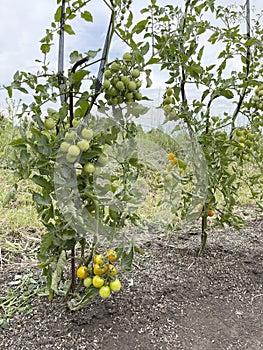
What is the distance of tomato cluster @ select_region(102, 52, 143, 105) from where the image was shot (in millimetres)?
1020

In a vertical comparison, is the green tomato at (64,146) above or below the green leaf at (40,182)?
above

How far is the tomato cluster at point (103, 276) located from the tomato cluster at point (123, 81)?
0.45 m

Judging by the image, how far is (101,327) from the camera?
130cm

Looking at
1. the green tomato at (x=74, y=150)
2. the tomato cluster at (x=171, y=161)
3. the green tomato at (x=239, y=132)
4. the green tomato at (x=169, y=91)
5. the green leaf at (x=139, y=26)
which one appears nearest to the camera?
the green tomato at (x=74, y=150)

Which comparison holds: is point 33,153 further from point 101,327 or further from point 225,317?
point 225,317

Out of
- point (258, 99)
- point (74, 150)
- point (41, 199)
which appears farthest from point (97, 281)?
point (258, 99)

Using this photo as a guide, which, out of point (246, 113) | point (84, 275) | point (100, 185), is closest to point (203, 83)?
point (246, 113)

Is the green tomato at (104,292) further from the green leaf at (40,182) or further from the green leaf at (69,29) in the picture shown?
the green leaf at (69,29)

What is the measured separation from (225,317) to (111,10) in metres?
1.08

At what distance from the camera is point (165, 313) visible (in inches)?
55.6

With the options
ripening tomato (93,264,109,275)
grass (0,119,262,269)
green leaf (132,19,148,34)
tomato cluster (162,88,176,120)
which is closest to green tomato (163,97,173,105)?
tomato cluster (162,88,176,120)

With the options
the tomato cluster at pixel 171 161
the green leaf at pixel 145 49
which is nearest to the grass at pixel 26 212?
the tomato cluster at pixel 171 161

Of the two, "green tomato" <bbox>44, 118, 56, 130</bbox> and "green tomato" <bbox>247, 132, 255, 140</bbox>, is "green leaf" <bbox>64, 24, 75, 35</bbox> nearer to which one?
"green tomato" <bbox>44, 118, 56, 130</bbox>

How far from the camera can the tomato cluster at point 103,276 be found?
1161 millimetres
